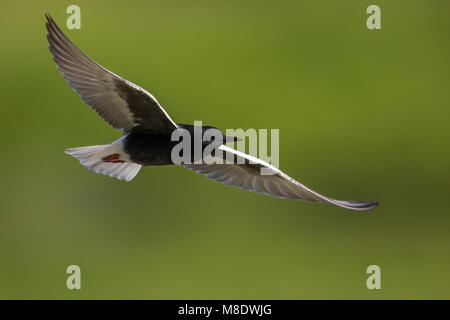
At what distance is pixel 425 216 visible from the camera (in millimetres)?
12766

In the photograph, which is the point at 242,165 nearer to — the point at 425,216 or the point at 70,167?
the point at 70,167

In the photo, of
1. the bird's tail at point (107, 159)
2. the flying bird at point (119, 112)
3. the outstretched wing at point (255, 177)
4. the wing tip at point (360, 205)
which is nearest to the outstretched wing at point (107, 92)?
the flying bird at point (119, 112)

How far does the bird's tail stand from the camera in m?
4.86

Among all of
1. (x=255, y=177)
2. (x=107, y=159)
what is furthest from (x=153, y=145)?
(x=255, y=177)

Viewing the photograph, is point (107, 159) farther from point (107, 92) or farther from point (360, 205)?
point (360, 205)

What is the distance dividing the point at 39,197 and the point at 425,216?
6.21m

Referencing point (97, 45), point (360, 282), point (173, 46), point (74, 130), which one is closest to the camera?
point (360, 282)

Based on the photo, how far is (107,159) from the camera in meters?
4.98

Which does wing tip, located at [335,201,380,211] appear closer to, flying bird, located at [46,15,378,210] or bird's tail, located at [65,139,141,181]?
flying bird, located at [46,15,378,210]

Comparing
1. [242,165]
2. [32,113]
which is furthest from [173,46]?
[242,165]

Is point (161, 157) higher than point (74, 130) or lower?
lower

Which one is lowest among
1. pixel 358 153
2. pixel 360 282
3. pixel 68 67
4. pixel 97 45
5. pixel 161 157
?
pixel 360 282

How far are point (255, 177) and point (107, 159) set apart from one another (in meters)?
1.14

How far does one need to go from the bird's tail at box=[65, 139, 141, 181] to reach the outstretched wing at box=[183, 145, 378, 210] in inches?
17.0
